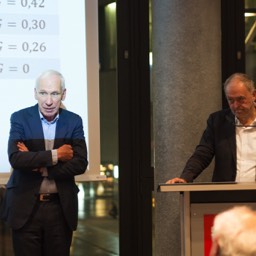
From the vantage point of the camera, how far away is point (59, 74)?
5.33 metres

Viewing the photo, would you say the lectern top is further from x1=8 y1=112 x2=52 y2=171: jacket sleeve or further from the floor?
the floor

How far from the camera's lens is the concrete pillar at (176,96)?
613 centimetres

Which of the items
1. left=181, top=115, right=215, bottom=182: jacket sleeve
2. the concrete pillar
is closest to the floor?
the concrete pillar

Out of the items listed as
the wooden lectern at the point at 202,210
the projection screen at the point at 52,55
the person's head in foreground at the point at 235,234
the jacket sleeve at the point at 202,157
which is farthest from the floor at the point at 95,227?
the person's head in foreground at the point at 235,234

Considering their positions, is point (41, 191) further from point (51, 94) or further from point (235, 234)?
point (235, 234)

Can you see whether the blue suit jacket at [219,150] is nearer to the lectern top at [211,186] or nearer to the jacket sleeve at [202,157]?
the jacket sleeve at [202,157]

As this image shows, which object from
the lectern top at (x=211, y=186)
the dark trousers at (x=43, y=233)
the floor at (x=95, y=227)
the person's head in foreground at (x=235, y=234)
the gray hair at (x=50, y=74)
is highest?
the gray hair at (x=50, y=74)

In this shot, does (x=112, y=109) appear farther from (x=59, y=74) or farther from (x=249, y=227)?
(x=249, y=227)

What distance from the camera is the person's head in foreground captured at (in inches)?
92.5

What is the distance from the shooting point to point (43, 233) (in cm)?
505

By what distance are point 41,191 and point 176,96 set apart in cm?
170

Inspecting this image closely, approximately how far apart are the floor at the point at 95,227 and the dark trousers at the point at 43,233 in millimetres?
1119

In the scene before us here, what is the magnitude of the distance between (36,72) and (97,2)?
2.59 feet

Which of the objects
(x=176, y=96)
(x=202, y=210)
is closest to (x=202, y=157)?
(x=202, y=210)
